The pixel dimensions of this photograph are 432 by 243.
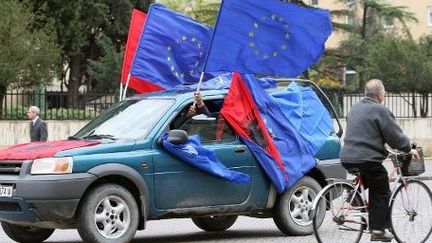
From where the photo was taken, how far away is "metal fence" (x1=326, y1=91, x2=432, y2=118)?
99.3ft

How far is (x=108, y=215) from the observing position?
10.6 meters

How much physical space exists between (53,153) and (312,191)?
3459mm

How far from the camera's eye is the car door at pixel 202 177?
1101cm

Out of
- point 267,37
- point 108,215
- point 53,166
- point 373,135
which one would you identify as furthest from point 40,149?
point 373,135

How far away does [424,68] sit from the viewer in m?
33.3

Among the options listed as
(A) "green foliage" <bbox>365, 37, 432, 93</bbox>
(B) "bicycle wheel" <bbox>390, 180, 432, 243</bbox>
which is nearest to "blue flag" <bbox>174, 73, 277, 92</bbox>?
(B) "bicycle wheel" <bbox>390, 180, 432, 243</bbox>

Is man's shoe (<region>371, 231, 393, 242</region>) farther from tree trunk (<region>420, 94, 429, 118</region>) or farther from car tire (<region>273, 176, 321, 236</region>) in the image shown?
tree trunk (<region>420, 94, 429, 118</region>)

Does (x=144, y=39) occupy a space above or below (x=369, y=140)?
above

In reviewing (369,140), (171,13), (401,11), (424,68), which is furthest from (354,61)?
(369,140)

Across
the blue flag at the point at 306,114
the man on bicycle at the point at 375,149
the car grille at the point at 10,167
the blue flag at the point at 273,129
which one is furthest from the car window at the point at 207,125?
the man on bicycle at the point at 375,149

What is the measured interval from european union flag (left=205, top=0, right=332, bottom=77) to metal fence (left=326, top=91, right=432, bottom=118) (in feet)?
59.5

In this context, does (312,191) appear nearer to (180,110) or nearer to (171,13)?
(180,110)

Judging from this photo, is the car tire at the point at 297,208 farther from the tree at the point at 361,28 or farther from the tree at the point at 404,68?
the tree at the point at 361,28

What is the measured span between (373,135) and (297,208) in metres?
2.54
